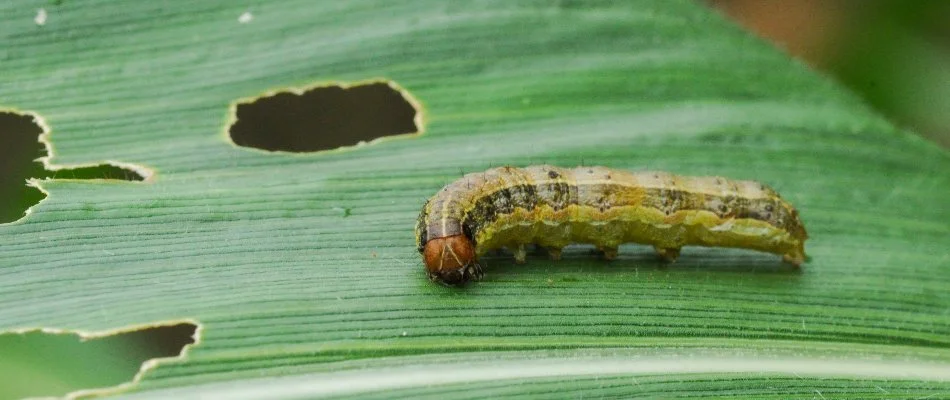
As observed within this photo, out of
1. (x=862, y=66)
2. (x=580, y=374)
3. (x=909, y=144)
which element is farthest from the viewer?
(x=862, y=66)

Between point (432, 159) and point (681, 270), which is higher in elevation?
point (432, 159)

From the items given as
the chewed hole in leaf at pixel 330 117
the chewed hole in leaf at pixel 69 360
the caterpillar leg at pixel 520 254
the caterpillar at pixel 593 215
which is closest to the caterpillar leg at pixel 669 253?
the caterpillar at pixel 593 215

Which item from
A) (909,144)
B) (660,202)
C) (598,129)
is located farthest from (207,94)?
(909,144)

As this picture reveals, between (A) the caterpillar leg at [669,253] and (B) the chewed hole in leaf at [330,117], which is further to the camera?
(B) the chewed hole in leaf at [330,117]

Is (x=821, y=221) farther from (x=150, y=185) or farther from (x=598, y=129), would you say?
(x=150, y=185)

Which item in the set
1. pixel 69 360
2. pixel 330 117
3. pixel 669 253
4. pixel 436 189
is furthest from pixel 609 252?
pixel 330 117

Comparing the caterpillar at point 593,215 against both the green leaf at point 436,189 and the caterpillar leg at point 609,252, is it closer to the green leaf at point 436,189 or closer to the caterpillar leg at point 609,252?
the caterpillar leg at point 609,252

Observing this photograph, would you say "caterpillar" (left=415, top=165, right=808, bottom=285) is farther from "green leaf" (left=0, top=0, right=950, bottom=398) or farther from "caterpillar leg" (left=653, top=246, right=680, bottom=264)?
"green leaf" (left=0, top=0, right=950, bottom=398)

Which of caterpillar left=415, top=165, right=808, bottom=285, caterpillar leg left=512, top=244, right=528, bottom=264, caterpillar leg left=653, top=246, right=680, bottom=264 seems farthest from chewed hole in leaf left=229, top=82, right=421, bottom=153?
caterpillar leg left=653, top=246, right=680, bottom=264
